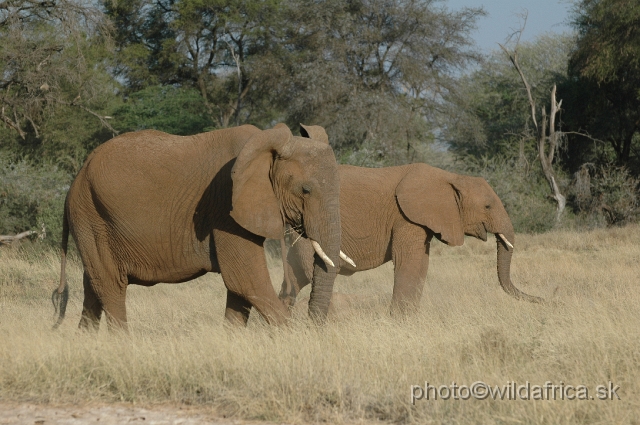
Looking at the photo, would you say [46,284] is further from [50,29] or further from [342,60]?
[342,60]

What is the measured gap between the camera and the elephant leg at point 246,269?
708cm

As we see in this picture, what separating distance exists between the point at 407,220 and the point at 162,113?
717 inches

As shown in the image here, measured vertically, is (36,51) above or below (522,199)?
above

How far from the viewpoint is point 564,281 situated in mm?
12539

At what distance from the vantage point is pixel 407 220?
10.4m

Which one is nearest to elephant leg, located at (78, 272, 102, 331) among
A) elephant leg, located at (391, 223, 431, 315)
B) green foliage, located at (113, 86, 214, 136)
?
elephant leg, located at (391, 223, 431, 315)

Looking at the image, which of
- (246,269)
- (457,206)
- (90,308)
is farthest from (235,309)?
(457,206)

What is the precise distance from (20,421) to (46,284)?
8649 millimetres

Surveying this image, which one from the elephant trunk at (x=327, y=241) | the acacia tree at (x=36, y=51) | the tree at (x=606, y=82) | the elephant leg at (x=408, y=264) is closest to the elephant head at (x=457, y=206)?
the elephant leg at (x=408, y=264)

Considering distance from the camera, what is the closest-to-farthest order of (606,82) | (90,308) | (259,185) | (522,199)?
(259,185)
(90,308)
(522,199)
(606,82)

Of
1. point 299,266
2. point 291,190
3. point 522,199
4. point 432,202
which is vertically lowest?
point 522,199

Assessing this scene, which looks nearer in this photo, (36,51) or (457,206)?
(457,206)

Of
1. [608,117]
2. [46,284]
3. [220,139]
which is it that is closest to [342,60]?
[608,117]

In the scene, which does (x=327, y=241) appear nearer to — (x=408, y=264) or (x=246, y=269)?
(x=246, y=269)
